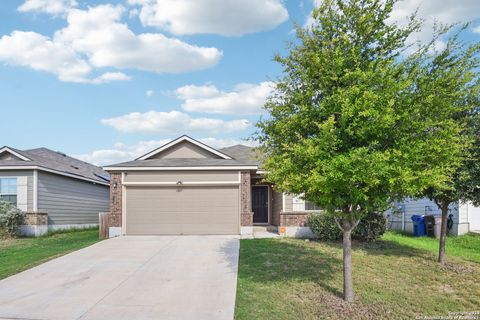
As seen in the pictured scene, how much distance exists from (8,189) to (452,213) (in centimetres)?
1856

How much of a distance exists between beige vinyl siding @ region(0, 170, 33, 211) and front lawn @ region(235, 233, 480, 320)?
33.6 ft

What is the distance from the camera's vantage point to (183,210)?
1600 cm

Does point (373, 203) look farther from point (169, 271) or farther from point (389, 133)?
point (169, 271)

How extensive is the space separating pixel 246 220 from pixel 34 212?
29.4ft

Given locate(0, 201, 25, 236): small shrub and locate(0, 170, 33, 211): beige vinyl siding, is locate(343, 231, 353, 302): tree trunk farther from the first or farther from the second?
locate(0, 170, 33, 211): beige vinyl siding

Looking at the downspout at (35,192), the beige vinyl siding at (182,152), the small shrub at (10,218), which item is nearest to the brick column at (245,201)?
the beige vinyl siding at (182,152)

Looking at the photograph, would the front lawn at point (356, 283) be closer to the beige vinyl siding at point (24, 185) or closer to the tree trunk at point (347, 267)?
the tree trunk at point (347, 267)

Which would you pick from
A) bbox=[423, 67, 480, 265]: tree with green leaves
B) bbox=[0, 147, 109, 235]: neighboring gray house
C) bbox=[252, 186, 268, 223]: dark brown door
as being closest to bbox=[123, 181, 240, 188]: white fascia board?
bbox=[252, 186, 268, 223]: dark brown door

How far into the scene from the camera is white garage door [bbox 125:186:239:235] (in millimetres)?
15922

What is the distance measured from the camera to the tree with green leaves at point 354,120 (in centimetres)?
662

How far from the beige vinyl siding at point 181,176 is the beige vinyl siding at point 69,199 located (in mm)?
4731

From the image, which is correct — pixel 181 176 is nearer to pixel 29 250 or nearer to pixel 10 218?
pixel 29 250

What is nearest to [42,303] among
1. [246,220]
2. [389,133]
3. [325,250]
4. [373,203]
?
[373,203]

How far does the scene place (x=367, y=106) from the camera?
260 inches
